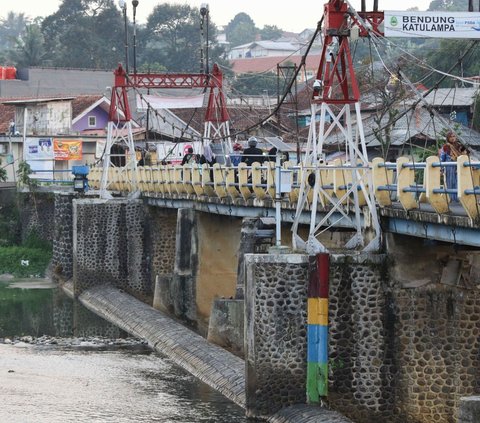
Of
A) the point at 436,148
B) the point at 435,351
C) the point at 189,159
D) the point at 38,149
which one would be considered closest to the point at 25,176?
the point at 38,149

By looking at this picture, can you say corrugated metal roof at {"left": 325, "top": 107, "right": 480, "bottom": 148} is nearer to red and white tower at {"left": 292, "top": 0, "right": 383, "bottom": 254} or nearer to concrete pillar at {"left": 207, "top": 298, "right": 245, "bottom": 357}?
concrete pillar at {"left": 207, "top": 298, "right": 245, "bottom": 357}

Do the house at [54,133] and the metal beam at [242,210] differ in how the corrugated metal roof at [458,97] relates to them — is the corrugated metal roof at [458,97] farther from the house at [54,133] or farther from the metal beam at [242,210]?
the house at [54,133]

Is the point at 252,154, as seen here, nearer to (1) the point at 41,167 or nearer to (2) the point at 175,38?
(1) the point at 41,167

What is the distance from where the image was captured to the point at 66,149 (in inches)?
2628

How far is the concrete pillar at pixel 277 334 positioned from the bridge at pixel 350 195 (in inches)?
53.0

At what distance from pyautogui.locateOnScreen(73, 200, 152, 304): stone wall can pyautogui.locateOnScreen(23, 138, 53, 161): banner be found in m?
17.8

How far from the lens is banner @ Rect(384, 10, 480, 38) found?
78.3 ft

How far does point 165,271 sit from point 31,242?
14301 mm

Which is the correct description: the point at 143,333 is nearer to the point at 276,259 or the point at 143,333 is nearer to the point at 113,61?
the point at 276,259

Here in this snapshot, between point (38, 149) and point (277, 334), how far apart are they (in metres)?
42.8

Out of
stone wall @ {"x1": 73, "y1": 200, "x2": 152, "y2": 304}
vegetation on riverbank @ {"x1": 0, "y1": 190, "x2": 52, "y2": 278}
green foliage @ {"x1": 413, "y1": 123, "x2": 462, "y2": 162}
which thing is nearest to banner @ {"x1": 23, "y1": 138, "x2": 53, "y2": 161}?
vegetation on riverbank @ {"x1": 0, "y1": 190, "x2": 52, "y2": 278}

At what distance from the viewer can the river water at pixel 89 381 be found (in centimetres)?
2728

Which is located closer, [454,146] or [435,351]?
[435,351]

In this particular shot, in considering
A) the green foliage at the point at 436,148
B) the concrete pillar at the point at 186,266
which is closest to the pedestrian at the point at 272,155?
the green foliage at the point at 436,148
